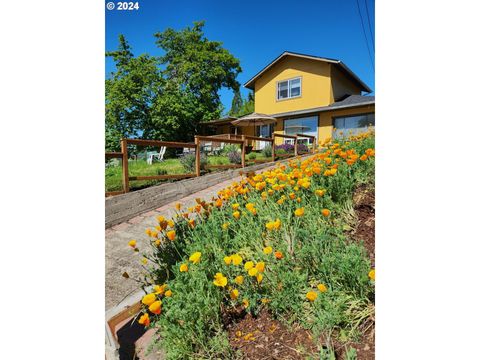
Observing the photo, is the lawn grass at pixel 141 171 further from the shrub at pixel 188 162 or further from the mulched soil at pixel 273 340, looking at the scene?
the mulched soil at pixel 273 340

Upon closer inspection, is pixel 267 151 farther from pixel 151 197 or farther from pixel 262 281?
pixel 262 281

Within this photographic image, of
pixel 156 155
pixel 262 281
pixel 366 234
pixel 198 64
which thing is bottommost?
pixel 262 281

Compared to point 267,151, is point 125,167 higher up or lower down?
lower down

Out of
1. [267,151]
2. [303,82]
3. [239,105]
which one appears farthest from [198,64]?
[267,151]

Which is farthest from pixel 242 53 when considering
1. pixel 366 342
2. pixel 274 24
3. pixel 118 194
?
pixel 366 342

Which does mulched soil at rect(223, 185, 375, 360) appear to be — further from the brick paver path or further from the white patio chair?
the white patio chair
